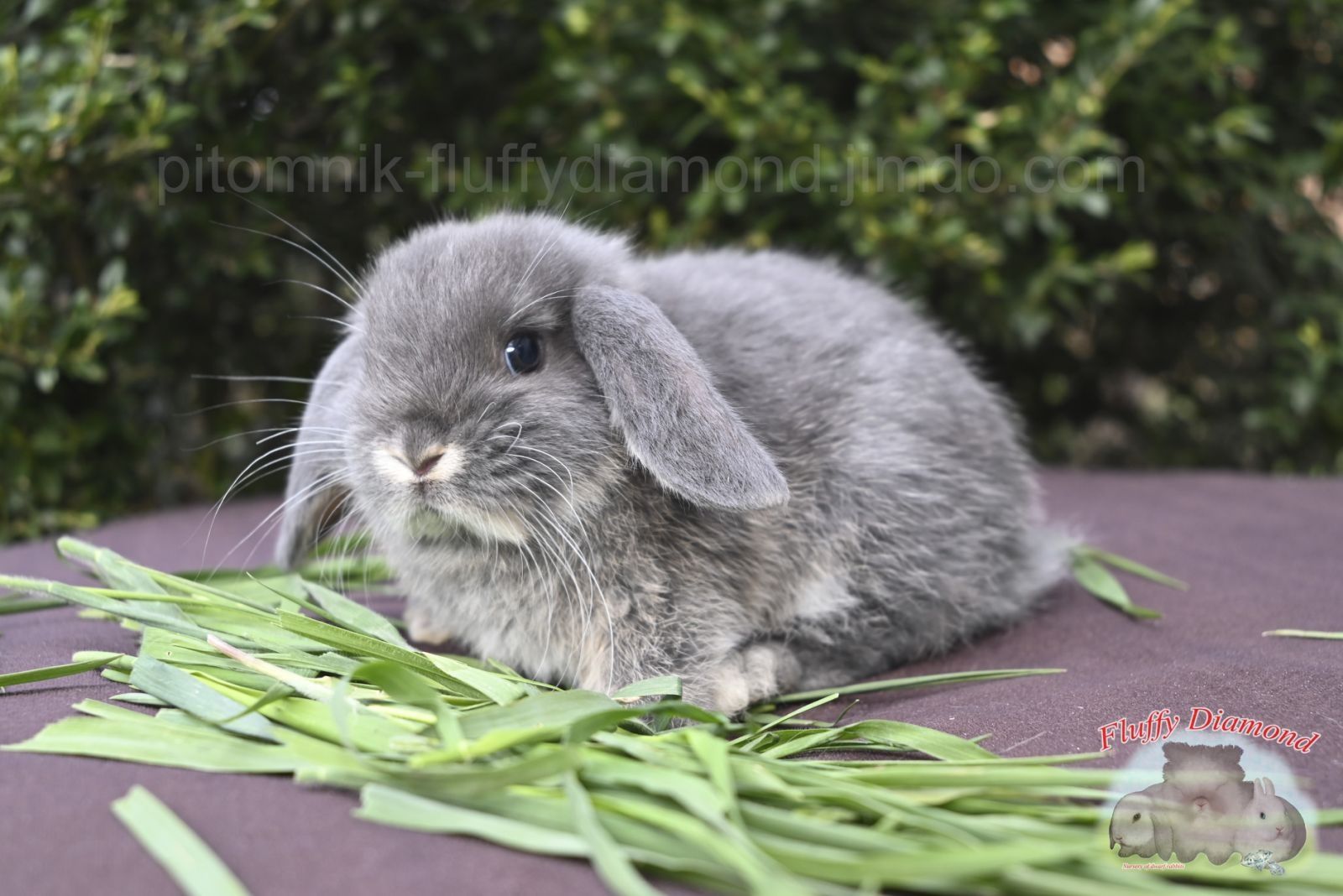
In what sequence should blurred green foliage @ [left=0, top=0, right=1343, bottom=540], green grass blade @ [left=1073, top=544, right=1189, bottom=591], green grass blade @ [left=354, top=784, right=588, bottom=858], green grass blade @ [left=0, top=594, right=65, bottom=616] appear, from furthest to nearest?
blurred green foliage @ [left=0, top=0, right=1343, bottom=540], green grass blade @ [left=1073, top=544, right=1189, bottom=591], green grass blade @ [left=0, top=594, right=65, bottom=616], green grass blade @ [left=354, top=784, right=588, bottom=858]

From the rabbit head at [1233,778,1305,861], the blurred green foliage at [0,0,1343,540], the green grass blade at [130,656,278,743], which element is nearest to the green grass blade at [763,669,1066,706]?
the rabbit head at [1233,778,1305,861]

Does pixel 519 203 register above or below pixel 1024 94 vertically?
below

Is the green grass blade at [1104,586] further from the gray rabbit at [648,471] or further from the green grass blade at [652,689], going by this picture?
the green grass blade at [652,689]

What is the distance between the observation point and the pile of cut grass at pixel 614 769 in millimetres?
1420

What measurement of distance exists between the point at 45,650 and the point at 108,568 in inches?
→ 8.4

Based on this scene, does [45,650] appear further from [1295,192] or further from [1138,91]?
[1295,192]

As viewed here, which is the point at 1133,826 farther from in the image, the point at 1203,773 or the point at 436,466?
the point at 436,466

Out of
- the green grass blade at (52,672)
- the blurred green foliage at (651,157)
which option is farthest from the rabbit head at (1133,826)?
the blurred green foliage at (651,157)

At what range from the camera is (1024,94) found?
396 centimetres

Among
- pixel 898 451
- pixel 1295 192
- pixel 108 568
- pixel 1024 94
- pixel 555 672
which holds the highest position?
pixel 1024 94

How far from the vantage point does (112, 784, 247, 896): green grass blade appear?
1.33 meters

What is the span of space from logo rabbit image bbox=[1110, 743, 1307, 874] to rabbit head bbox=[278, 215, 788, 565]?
78 centimetres

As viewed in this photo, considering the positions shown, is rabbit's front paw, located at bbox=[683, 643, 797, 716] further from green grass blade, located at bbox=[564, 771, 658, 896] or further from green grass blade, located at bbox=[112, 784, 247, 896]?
green grass blade, located at bbox=[112, 784, 247, 896]

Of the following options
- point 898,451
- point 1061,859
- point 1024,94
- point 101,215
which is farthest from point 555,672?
point 1024,94
